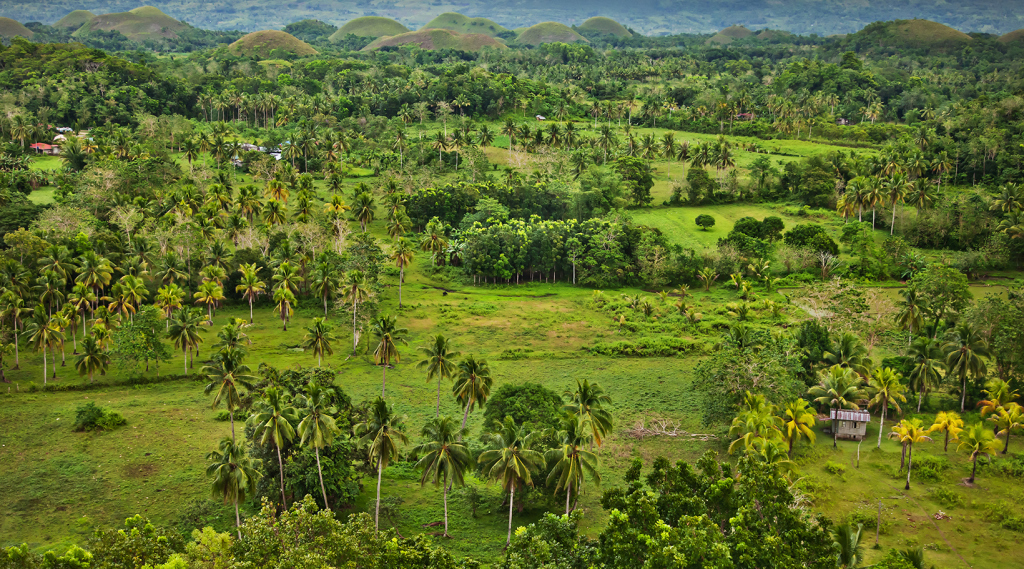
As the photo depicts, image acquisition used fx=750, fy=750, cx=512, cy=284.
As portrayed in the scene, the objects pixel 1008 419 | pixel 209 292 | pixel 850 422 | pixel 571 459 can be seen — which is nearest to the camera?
pixel 571 459

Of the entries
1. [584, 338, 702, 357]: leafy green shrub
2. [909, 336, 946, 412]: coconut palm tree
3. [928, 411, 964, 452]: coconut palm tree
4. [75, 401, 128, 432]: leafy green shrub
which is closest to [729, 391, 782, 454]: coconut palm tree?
[928, 411, 964, 452]: coconut palm tree

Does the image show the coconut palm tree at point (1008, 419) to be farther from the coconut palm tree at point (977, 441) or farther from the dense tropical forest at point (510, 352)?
the coconut palm tree at point (977, 441)

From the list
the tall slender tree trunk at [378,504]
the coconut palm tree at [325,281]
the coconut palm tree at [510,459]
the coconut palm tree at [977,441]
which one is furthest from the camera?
the coconut palm tree at [325,281]

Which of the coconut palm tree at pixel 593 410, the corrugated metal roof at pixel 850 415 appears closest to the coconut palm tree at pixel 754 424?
the corrugated metal roof at pixel 850 415

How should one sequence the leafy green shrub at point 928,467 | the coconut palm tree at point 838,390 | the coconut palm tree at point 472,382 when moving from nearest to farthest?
the coconut palm tree at point 472,382 < the leafy green shrub at point 928,467 < the coconut palm tree at point 838,390

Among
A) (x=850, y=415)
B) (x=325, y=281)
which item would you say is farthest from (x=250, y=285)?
(x=850, y=415)

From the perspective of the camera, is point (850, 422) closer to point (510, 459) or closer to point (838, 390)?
point (838, 390)
